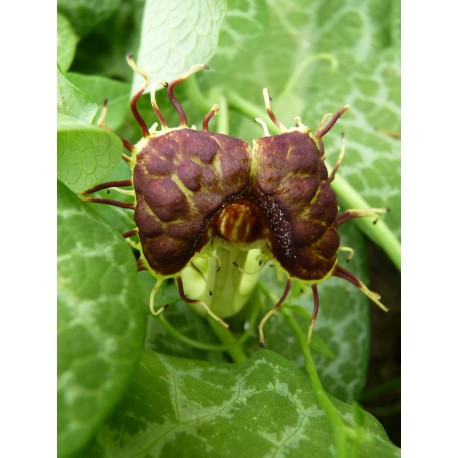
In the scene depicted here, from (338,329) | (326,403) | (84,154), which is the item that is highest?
(84,154)

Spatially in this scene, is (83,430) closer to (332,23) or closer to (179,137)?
(179,137)

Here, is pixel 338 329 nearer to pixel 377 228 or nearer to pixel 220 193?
pixel 377 228

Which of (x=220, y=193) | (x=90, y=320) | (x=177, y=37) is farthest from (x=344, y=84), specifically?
(x=90, y=320)

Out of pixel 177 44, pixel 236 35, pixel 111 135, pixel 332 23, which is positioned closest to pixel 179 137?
pixel 111 135

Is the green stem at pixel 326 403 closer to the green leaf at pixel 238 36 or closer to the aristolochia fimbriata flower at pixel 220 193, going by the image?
the aristolochia fimbriata flower at pixel 220 193

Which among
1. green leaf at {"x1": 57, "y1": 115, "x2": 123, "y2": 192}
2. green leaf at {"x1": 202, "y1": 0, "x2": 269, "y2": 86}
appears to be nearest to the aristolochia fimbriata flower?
green leaf at {"x1": 57, "y1": 115, "x2": 123, "y2": 192}
